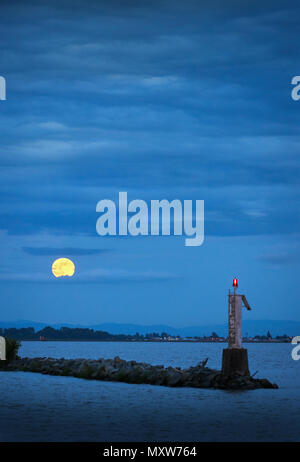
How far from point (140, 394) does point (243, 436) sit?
55.4 ft

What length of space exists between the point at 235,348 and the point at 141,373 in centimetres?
1124

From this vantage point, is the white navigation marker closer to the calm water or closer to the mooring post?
the mooring post

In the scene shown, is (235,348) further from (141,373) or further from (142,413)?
(141,373)

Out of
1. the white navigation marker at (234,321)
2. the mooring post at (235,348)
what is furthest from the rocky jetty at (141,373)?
the white navigation marker at (234,321)

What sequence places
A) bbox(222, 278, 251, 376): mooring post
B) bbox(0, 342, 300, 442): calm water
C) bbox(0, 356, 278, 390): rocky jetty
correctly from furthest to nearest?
1. bbox(0, 356, 278, 390): rocky jetty
2. bbox(222, 278, 251, 376): mooring post
3. bbox(0, 342, 300, 442): calm water

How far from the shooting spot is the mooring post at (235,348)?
4359 centimetres


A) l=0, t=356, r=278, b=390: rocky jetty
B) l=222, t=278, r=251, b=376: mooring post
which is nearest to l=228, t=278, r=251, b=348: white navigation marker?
l=222, t=278, r=251, b=376: mooring post

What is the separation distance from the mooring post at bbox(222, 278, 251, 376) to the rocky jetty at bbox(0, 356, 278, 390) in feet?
1.55

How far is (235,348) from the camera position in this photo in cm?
4397

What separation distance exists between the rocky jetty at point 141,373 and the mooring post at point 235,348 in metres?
0.47

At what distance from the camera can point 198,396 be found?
142ft

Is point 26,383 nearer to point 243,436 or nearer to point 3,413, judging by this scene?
point 3,413

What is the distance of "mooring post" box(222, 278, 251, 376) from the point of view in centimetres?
4359
